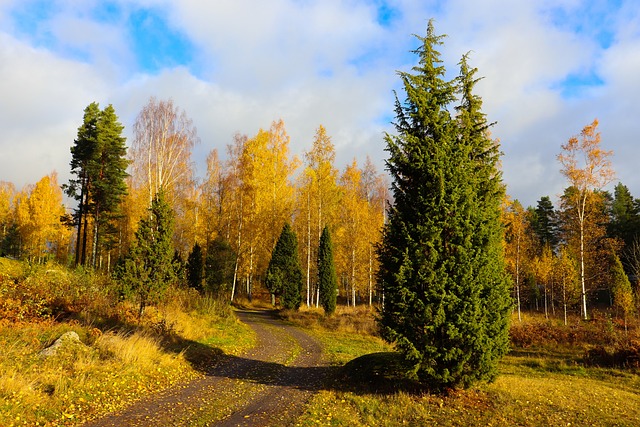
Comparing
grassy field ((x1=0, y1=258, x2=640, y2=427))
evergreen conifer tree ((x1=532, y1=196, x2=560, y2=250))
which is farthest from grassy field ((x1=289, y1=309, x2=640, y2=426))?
evergreen conifer tree ((x1=532, y1=196, x2=560, y2=250))

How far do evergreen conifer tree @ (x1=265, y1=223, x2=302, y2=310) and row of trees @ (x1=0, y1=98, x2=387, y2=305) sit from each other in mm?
2025

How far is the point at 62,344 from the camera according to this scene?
32.0 feet

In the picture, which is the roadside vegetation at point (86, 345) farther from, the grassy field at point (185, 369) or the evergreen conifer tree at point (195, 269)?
the evergreen conifer tree at point (195, 269)

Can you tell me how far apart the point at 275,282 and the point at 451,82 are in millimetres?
23760

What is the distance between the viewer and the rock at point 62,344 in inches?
366

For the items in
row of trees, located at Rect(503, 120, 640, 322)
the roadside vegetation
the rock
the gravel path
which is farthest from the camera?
row of trees, located at Rect(503, 120, 640, 322)

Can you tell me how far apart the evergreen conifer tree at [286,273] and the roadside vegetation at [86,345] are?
30.0ft

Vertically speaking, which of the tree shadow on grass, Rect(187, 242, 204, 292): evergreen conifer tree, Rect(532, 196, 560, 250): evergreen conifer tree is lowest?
the tree shadow on grass

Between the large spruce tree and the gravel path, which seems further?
the large spruce tree

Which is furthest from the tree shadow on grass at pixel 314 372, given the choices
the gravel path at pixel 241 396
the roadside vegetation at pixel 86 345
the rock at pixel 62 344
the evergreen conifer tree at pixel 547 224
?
the evergreen conifer tree at pixel 547 224

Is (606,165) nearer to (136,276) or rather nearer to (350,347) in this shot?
(350,347)

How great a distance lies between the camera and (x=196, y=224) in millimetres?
39500

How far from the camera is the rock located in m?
9.30

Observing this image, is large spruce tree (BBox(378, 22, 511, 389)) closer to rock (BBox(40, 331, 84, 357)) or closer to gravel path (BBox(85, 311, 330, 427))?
gravel path (BBox(85, 311, 330, 427))
